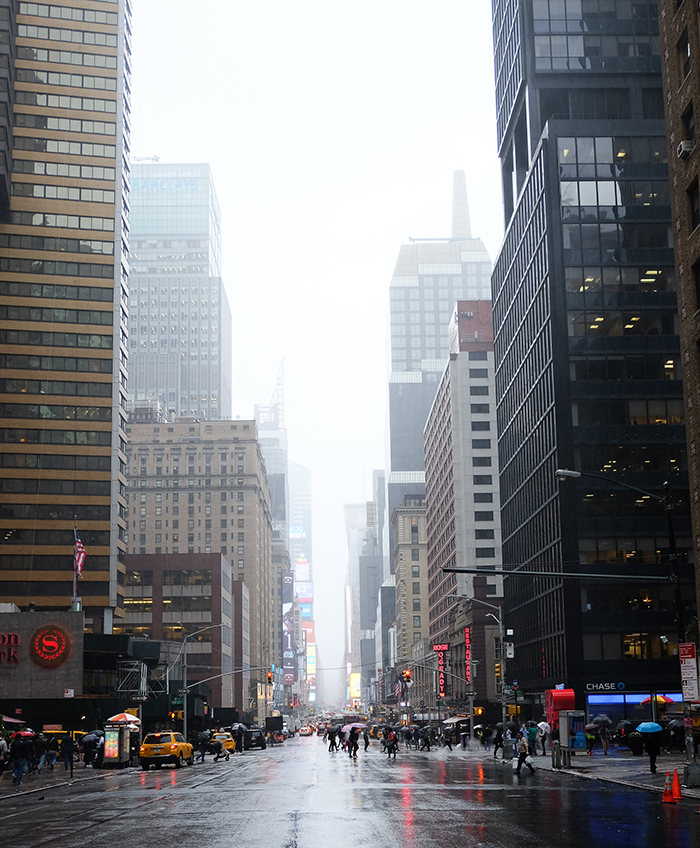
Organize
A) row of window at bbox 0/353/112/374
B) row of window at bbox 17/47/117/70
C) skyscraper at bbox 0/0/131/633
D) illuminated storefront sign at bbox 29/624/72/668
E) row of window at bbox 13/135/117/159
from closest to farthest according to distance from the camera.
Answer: illuminated storefront sign at bbox 29/624/72/668 < skyscraper at bbox 0/0/131/633 < row of window at bbox 0/353/112/374 < row of window at bbox 13/135/117/159 < row of window at bbox 17/47/117/70

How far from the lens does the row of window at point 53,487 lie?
103 m

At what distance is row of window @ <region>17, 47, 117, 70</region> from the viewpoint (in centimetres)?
10800

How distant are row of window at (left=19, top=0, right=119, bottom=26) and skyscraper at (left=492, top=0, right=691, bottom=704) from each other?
43.0 m

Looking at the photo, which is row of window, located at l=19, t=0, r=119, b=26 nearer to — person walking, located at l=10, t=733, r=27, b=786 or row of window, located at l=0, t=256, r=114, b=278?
row of window, located at l=0, t=256, r=114, b=278

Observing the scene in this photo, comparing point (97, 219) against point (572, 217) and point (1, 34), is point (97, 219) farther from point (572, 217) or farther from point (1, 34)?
point (572, 217)

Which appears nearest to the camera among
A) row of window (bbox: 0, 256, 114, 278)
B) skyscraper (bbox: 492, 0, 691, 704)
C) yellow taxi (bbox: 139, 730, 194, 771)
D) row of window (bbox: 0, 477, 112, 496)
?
yellow taxi (bbox: 139, 730, 194, 771)

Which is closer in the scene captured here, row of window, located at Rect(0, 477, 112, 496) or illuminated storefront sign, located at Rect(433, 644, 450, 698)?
row of window, located at Rect(0, 477, 112, 496)

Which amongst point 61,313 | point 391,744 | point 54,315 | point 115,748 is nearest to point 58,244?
point 61,313

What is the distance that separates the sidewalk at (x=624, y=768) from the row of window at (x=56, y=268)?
6681 centimetres

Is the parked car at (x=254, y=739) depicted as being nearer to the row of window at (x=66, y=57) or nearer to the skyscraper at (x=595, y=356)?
the skyscraper at (x=595, y=356)

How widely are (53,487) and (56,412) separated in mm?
7434

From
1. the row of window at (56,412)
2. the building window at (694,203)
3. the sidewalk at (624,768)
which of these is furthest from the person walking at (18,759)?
the row of window at (56,412)

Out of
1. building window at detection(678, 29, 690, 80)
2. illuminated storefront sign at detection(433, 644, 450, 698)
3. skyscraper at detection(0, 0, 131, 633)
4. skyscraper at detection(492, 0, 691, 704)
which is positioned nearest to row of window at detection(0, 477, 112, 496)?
skyscraper at detection(0, 0, 131, 633)

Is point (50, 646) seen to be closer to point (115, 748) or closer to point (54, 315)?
point (115, 748)
